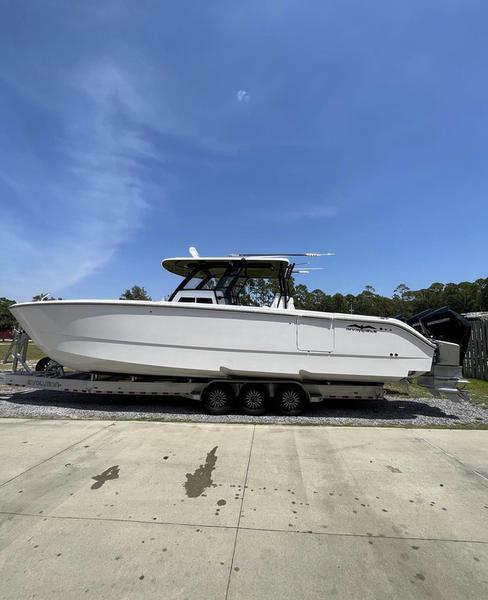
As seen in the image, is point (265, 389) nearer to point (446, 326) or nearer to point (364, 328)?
point (364, 328)

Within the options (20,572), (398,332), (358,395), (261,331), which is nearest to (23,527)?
(20,572)

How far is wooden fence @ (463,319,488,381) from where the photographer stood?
11.9 m

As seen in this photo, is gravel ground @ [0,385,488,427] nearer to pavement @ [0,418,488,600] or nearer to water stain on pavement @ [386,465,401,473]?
pavement @ [0,418,488,600]

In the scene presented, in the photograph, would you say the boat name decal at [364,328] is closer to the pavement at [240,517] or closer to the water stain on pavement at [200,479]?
the pavement at [240,517]

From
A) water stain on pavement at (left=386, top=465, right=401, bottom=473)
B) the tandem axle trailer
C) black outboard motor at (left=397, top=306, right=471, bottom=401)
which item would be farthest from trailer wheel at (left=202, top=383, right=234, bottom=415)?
black outboard motor at (left=397, top=306, right=471, bottom=401)

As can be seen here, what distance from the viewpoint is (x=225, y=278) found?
24.4ft

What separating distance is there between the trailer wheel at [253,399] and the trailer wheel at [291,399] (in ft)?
0.87

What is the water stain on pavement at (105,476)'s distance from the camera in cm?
351

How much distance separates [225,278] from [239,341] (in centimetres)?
153

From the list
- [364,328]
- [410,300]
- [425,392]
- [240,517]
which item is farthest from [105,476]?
[410,300]

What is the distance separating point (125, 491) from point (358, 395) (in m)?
4.50

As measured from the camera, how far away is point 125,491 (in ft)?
11.1

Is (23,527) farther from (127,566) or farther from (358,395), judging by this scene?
(358,395)

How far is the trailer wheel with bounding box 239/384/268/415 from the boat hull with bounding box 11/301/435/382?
11.2 inches
